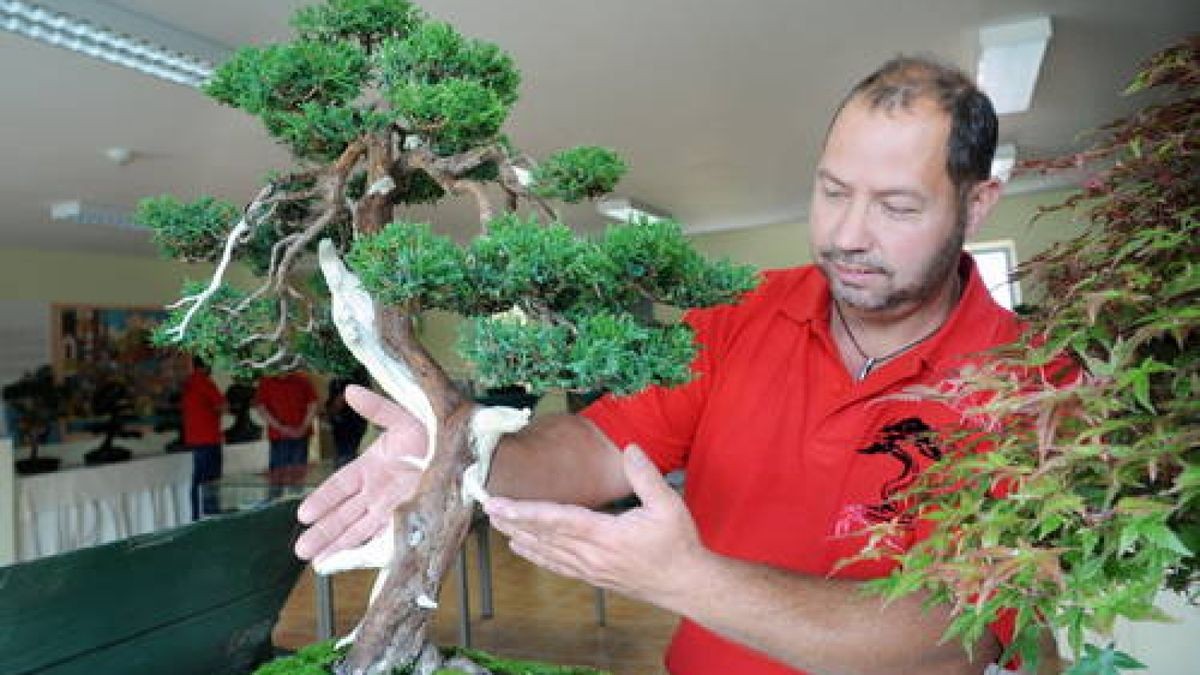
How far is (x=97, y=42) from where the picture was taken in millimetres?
3234

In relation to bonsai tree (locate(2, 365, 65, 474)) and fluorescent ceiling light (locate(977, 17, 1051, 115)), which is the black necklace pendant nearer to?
fluorescent ceiling light (locate(977, 17, 1051, 115))

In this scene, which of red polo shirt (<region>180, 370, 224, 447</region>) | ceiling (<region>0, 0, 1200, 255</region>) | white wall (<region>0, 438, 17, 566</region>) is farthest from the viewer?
red polo shirt (<region>180, 370, 224, 447</region>)

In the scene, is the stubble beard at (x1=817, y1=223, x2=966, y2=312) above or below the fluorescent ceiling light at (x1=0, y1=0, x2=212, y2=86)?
below

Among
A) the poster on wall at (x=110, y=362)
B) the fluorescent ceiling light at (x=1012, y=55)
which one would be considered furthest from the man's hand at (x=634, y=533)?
the poster on wall at (x=110, y=362)

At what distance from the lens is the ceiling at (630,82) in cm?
354

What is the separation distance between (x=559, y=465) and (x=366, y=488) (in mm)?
273

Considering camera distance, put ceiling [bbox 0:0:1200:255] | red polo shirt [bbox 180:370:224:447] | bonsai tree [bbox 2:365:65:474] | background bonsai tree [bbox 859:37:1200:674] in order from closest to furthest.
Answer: background bonsai tree [bbox 859:37:1200:674], ceiling [bbox 0:0:1200:255], bonsai tree [bbox 2:365:65:474], red polo shirt [bbox 180:370:224:447]

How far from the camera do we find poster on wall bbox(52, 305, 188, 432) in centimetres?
810

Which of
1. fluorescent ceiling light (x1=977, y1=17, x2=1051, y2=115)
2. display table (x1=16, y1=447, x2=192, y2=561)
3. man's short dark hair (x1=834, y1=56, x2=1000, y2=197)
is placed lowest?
display table (x1=16, y1=447, x2=192, y2=561)

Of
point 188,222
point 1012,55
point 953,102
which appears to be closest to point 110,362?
point 1012,55

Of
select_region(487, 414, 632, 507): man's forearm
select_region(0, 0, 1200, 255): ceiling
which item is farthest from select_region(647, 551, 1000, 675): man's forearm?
select_region(0, 0, 1200, 255): ceiling

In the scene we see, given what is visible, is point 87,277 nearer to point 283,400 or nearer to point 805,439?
point 283,400

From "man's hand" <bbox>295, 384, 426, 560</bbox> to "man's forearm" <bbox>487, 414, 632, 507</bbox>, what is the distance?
11 centimetres

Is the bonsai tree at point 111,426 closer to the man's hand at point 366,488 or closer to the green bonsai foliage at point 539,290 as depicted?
the man's hand at point 366,488
